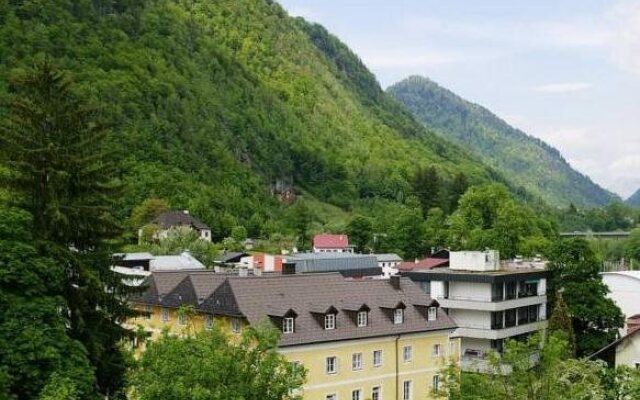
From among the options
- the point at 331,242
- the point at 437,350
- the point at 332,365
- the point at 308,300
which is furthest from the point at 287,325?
the point at 331,242

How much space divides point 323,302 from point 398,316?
5654 mm

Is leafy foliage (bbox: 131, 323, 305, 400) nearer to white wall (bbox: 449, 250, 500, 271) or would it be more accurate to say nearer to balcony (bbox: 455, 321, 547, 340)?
balcony (bbox: 455, 321, 547, 340)

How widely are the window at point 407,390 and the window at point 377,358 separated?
253 cm

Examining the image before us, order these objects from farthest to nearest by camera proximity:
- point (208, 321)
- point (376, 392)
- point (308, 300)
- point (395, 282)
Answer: point (395, 282)
point (376, 392)
point (308, 300)
point (208, 321)

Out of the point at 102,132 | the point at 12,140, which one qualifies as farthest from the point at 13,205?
the point at 102,132

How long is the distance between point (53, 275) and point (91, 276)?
11.6ft

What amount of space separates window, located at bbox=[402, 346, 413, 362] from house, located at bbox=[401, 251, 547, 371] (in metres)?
16.3

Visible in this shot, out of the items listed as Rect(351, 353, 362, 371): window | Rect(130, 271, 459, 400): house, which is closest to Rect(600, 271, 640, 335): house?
Rect(130, 271, 459, 400): house

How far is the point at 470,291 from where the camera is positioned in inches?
2847

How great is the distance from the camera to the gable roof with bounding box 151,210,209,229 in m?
148

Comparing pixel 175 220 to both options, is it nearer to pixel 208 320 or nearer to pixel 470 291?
pixel 470 291

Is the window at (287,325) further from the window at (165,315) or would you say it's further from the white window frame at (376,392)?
the window at (165,315)

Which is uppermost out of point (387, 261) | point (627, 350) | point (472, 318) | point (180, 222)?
point (180, 222)

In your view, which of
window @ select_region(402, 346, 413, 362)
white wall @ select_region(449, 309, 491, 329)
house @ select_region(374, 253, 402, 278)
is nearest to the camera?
window @ select_region(402, 346, 413, 362)
